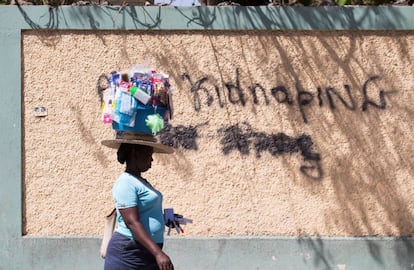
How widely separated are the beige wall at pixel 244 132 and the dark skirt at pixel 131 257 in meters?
2.77

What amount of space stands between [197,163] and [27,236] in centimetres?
173

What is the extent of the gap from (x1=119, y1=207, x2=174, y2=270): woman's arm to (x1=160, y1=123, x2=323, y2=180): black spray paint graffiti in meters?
2.91

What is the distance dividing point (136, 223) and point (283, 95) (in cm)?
329

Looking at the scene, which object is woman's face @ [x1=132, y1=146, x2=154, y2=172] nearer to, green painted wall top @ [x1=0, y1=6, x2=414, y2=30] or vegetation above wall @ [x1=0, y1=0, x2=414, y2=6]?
green painted wall top @ [x1=0, y1=6, x2=414, y2=30]

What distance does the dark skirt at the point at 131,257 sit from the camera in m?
5.03

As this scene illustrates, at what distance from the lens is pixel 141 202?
5.05m

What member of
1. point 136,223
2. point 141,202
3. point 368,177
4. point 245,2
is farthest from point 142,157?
point 245,2

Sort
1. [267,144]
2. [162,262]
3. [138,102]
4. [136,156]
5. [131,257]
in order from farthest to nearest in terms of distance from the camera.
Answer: [267,144]
[138,102]
[136,156]
[131,257]
[162,262]

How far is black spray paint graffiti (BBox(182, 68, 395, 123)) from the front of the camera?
25.8 feet

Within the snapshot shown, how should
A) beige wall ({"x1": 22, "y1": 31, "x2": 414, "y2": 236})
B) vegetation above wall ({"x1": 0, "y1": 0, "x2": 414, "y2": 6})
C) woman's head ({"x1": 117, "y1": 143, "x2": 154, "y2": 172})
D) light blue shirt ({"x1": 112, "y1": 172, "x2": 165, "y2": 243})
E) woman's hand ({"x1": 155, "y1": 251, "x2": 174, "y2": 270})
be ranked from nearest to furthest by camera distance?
1. woman's hand ({"x1": 155, "y1": 251, "x2": 174, "y2": 270})
2. light blue shirt ({"x1": 112, "y1": 172, "x2": 165, "y2": 243})
3. woman's head ({"x1": 117, "y1": 143, "x2": 154, "y2": 172})
4. beige wall ({"x1": 22, "y1": 31, "x2": 414, "y2": 236})
5. vegetation above wall ({"x1": 0, "y1": 0, "x2": 414, "y2": 6})

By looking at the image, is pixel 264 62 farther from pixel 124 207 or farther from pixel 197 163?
pixel 124 207

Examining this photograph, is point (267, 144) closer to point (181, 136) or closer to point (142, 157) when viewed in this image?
point (181, 136)

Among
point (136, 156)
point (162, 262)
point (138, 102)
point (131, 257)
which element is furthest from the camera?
point (138, 102)

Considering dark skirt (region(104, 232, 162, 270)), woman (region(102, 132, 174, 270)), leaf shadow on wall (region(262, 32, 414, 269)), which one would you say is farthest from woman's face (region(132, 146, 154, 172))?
leaf shadow on wall (region(262, 32, 414, 269))
